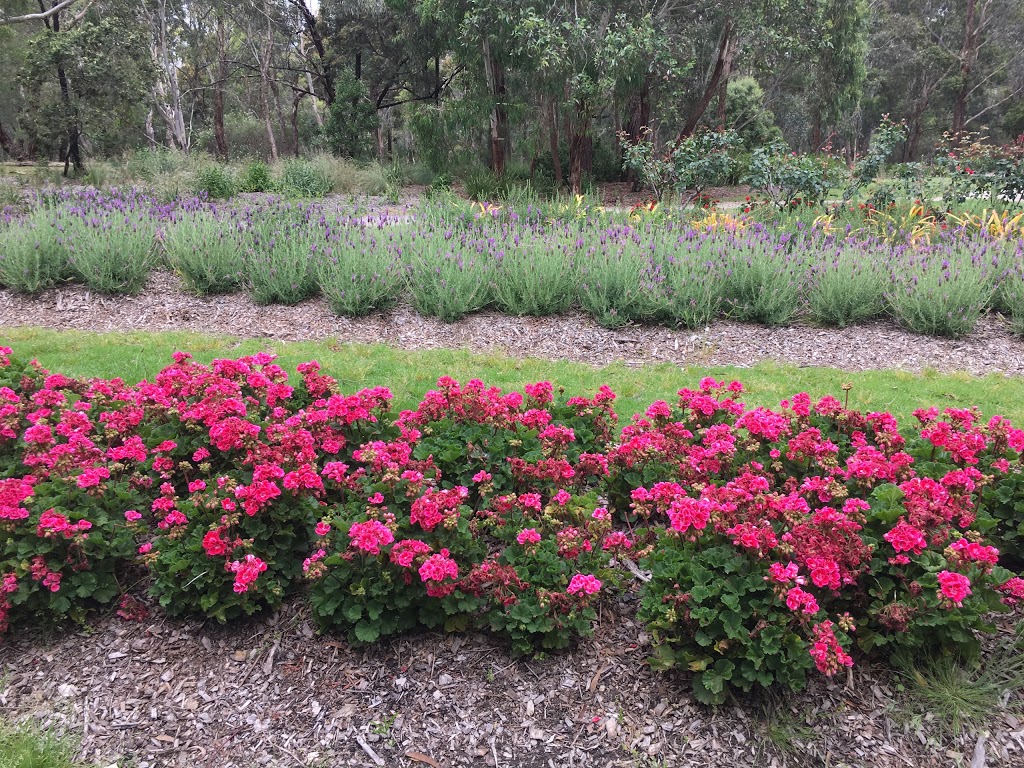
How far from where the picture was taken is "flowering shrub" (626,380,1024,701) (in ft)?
7.45

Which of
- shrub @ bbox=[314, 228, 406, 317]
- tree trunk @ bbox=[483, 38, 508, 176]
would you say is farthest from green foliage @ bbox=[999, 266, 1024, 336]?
tree trunk @ bbox=[483, 38, 508, 176]

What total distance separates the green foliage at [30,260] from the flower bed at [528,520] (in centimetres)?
394

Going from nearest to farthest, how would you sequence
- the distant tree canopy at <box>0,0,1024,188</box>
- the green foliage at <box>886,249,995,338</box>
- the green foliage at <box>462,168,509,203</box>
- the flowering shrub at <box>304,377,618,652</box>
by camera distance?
the flowering shrub at <box>304,377,618,652</box>, the green foliage at <box>886,249,995,338</box>, the distant tree canopy at <box>0,0,1024,188</box>, the green foliage at <box>462,168,509,203</box>

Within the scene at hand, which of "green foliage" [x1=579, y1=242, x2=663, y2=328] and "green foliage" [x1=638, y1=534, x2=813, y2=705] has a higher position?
"green foliage" [x1=579, y1=242, x2=663, y2=328]

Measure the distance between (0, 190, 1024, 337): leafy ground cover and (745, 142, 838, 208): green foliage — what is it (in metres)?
1.71

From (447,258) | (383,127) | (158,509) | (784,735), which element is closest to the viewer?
(784,735)

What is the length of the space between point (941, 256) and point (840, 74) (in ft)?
61.4

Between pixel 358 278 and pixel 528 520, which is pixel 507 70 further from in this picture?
pixel 528 520

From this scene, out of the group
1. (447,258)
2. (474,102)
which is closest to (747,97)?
(474,102)

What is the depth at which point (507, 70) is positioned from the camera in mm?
15938

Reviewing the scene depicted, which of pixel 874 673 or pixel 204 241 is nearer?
pixel 874 673

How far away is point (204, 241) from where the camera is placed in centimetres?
698

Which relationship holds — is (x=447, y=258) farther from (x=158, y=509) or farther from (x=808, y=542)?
(x=808, y=542)

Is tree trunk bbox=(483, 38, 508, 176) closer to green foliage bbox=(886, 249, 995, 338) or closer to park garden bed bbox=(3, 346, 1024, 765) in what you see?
green foliage bbox=(886, 249, 995, 338)
